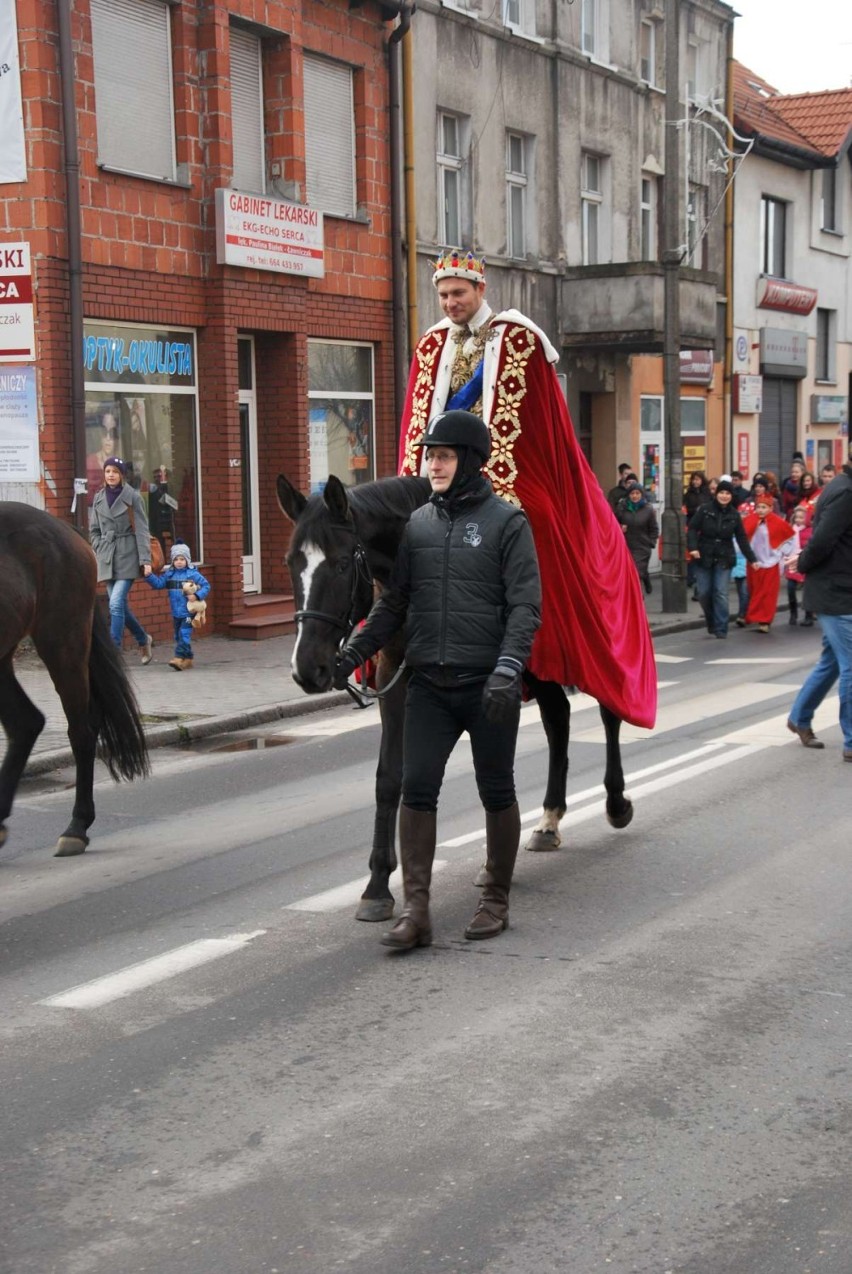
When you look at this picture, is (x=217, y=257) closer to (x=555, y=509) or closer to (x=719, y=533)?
(x=719, y=533)

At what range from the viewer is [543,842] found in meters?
7.88

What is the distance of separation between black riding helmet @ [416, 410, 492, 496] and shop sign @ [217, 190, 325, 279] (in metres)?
12.5

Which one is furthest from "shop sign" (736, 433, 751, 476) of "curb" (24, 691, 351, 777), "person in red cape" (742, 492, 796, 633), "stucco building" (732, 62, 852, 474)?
"curb" (24, 691, 351, 777)

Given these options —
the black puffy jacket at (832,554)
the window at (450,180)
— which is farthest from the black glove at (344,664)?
the window at (450,180)

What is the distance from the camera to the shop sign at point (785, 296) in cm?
3309

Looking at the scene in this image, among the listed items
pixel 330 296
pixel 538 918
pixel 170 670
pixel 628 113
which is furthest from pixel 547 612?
pixel 628 113

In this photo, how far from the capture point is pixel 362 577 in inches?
241

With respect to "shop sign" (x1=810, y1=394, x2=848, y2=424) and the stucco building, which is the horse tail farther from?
"shop sign" (x1=810, y1=394, x2=848, y2=424)

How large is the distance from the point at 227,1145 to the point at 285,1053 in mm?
708

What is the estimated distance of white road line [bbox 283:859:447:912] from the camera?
6.76 metres

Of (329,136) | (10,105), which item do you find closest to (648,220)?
(329,136)

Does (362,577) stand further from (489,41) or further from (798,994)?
(489,41)

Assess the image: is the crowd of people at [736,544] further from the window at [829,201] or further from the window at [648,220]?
the window at [829,201]

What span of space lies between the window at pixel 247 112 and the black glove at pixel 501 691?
1393 cm
